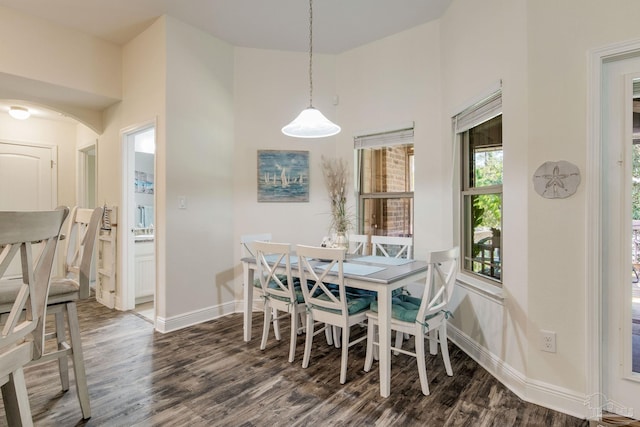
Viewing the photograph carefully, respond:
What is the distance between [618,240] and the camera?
1.83 meters

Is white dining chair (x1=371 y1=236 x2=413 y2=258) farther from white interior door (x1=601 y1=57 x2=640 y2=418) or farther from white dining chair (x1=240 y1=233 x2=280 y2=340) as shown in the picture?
white interior door (x1=601 y1=57 x2=640 y2=418)

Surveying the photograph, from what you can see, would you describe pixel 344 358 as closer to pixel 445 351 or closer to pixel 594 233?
pixel 445 351

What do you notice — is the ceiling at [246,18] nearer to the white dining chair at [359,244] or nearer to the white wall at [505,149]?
the white wall at [505,149]

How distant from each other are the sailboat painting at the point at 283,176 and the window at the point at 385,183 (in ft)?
2.10

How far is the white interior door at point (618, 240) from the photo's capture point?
5.95ft

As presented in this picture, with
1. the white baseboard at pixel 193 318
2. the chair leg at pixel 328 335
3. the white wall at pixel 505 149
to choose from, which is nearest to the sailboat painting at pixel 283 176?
the white baseboard at pixel 193 318

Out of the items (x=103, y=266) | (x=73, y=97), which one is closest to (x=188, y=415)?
(x=103, y=266)

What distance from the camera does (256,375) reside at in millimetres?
2373

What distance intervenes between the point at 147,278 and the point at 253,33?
10.4ft

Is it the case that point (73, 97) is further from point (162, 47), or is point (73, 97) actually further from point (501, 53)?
point (501, 53)

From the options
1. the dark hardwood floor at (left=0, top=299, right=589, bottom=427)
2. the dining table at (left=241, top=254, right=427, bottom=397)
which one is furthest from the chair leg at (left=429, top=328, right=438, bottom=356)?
the dining table at (left=241, top=254, right=427, bottom=397)

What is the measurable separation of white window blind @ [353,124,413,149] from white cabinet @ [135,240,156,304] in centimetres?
283

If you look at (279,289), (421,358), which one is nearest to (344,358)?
(421,358)

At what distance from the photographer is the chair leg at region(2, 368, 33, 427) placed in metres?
1.24
